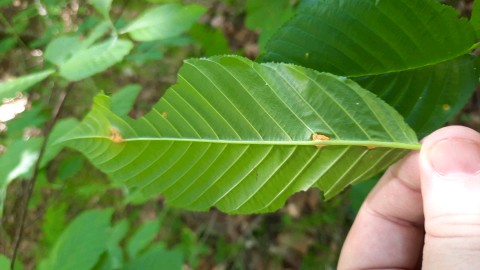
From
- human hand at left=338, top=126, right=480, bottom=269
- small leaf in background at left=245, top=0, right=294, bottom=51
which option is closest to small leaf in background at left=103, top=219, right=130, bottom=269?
small leaf in background at left=245, top=0, right=294, bottom=51

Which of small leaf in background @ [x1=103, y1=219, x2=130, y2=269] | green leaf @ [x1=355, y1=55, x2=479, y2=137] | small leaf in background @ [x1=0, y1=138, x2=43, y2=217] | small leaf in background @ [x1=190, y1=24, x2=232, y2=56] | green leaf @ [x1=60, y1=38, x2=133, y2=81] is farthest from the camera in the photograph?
small leaf in background @ [x1=103, y1=219, x2=130, y2=269]

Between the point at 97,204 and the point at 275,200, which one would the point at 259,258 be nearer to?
the point at 97,204

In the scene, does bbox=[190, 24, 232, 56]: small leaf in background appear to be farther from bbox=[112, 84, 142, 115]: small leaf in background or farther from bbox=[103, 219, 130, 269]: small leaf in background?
bbox=[103, 219, 130, 269]: small leaf in background

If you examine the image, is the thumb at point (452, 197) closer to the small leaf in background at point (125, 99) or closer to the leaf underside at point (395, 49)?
the leaf underside at point (395, 49)

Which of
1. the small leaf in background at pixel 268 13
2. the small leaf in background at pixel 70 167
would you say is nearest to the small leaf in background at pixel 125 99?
the small leaf in background at pixel 268 13

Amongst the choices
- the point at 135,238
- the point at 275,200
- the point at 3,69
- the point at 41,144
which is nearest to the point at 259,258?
Answer: the point at 135,238

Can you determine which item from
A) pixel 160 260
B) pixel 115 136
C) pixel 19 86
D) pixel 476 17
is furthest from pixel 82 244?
pixel 476 17
